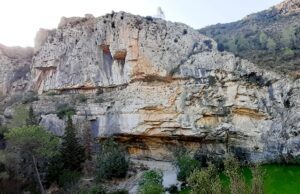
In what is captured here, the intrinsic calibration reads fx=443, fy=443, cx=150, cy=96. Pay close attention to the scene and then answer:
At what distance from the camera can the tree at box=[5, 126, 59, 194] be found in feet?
122

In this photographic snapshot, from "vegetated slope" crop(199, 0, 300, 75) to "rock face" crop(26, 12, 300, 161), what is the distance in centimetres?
566

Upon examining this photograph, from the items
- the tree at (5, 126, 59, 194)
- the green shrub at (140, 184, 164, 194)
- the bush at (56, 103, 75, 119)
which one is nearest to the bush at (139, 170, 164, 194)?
the green shrub at (140, 184, 164, 194)

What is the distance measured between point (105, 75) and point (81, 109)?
4.74 metres

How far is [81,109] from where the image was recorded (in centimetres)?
4944

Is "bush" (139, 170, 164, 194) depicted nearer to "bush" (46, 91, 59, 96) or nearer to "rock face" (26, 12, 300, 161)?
"rock face" (26, 12, 300, 161)

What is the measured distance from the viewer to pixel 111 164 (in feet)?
137

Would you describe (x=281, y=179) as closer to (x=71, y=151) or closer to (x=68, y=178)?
(x=68, y=178)

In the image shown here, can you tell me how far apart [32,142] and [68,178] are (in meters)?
4.52

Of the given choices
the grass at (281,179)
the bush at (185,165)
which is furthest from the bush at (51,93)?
the grass at (281,179)

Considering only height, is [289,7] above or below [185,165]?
above

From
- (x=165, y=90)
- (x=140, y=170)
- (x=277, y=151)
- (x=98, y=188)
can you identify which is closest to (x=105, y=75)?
(x=165, y=90)

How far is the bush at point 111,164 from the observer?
137ft

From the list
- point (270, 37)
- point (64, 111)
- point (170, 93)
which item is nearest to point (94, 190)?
point (170, 93)

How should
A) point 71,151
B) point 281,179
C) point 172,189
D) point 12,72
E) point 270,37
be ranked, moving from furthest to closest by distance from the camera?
point 270,37 → point 12,72 → point 71,151 → point 172,189 → point 281,179
